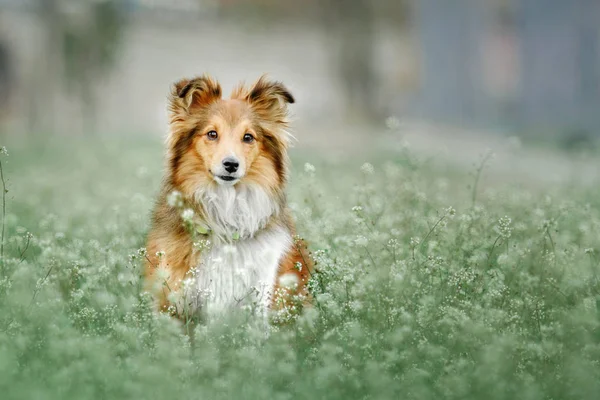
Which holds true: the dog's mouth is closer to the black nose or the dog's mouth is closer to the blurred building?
the black nose

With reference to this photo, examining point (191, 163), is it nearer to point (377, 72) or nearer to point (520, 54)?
point (520, 54)

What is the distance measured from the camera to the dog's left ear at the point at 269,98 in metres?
5.92

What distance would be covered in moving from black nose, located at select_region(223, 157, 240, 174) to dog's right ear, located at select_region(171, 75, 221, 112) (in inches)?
19.6

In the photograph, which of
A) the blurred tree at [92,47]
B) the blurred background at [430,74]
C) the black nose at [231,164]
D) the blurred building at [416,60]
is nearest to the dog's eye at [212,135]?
the black nose at [231,164]

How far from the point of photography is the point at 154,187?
10477mm

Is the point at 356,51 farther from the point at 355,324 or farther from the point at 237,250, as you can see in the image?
the point at 355,324

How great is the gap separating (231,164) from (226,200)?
13.8 inches

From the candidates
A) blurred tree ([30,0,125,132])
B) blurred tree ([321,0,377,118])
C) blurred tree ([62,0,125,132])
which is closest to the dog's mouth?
blurred tree ([30,0,125,132])

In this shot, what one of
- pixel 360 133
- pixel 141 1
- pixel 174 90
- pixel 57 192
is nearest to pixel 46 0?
pixel 360 133

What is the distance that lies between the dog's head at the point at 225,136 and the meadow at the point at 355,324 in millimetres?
623

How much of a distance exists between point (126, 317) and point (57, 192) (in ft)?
21.5

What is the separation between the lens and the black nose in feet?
18.3

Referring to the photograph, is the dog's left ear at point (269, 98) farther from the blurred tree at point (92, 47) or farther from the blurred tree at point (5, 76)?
the blurred tree at point (5, 76)

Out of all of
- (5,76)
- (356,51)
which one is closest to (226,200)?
(356,51)
